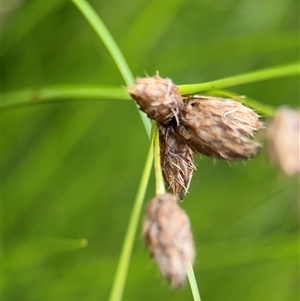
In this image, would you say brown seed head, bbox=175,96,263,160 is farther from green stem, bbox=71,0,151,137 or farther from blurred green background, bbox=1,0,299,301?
blurred green background, bbox=1,0,299,301

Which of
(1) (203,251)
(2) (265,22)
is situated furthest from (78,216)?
(2) (265,22)

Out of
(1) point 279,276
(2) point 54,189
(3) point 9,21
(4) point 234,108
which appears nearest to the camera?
(4) point 234,108

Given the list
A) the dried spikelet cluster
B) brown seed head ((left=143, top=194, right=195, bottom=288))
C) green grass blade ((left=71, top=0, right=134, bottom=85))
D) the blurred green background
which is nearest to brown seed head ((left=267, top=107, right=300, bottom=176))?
the dried spikelet cluster

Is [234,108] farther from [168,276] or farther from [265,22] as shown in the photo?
[265,22]

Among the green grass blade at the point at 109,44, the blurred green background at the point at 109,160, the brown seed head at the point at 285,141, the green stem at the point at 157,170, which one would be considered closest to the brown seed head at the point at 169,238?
the green stem at the point at 157,170

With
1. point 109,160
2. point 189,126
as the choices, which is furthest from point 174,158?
point 109,160

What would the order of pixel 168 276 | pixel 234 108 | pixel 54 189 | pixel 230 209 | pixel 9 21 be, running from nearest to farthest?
pixel 168 276
pixel 234 108
pixel 9 21
pixel 54 189
pixel 230 209

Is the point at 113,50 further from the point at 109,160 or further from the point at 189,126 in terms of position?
the point at 109,160
